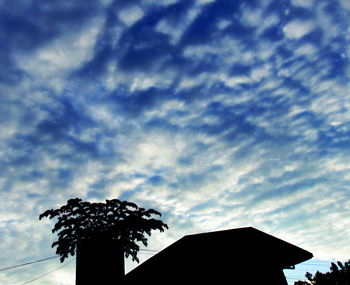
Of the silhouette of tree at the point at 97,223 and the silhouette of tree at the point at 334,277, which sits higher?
the silhouette of tree at the point at 97,223

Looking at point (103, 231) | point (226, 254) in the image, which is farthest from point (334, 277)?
point (103, 231)

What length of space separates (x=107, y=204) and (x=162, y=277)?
441 centimetres

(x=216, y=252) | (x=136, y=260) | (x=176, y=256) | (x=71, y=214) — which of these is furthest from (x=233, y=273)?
(x=71, y=214)

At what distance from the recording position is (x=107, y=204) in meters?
9.09

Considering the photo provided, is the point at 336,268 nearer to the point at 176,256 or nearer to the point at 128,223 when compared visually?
the point at 176,256

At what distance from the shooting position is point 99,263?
25.0ft

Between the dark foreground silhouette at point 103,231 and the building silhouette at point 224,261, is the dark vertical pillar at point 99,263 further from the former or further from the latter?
the building silhouette at point 224,261

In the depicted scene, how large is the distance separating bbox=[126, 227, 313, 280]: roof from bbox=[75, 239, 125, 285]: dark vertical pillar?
3652 mm

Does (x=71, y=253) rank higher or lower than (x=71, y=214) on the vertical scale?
lower

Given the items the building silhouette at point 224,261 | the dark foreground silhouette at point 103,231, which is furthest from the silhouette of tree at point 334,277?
the dark foreground silhouette at point 103,231

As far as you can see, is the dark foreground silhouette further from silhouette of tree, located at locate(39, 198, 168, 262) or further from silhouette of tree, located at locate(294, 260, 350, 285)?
silhouette of tree, located at locate(294, 260, 350, 285)

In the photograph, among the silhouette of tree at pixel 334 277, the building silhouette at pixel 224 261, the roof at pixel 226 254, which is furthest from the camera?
the silhouette of tree at pixel 334 277

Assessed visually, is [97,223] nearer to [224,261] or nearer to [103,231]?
[103,231]

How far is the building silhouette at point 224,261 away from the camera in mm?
10125
